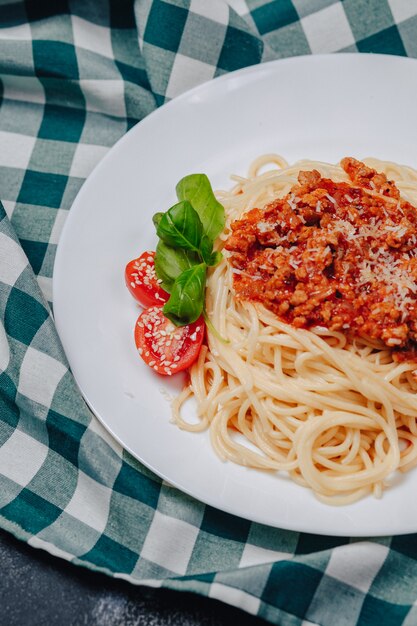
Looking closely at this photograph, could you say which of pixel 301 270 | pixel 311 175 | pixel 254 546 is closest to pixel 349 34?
pixel 311 175

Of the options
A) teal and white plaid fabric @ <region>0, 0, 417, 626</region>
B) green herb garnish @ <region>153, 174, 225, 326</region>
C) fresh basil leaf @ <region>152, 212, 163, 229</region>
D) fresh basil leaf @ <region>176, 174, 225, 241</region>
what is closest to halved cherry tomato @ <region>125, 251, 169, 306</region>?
green herb garnish @ <region>153, 174, 225, 326</region>

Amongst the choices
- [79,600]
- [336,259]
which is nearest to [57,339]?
[79,600]

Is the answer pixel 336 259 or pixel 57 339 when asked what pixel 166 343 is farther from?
pixel 336 259

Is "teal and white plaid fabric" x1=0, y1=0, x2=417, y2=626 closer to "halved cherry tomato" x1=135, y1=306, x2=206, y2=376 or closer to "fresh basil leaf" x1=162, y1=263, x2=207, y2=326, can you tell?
"halved cherry tomato" x1=135, y1=306, x2=206, y2=376

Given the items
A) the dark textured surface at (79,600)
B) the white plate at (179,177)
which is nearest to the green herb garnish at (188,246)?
the white plate at (179,177)

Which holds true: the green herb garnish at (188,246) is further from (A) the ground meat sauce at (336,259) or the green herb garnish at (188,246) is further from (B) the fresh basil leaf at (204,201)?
(A) the ground meat sauce at (336,259)

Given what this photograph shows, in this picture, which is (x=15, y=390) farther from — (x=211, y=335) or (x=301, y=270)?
(x=301, y=270)

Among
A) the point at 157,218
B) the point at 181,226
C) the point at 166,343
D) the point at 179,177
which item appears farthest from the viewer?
the point at 179,177
